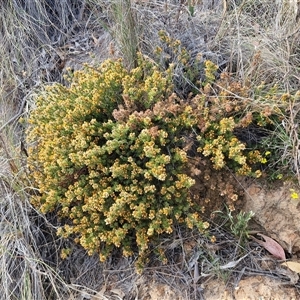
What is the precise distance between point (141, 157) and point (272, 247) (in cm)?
74

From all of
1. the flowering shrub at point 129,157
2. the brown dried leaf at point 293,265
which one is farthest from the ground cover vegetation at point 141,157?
the brown dried leaf at point 293,265

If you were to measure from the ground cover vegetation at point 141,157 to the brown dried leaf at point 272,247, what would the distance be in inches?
4.1

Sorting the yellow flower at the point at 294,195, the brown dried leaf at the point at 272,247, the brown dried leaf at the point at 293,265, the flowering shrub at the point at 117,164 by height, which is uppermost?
the flowering shrub at the point at 117,164

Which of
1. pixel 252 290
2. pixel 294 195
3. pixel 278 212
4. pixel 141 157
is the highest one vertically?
pixel 141 157

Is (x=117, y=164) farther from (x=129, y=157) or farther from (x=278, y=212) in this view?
(x=278, y=212)

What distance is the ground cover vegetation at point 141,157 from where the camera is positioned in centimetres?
204

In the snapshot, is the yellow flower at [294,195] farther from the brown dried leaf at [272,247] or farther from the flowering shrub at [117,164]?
the flowering shrub at [117,164]

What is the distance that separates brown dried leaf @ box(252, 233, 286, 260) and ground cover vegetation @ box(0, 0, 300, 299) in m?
0.10

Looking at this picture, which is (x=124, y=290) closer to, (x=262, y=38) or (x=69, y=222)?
(x=69, y=222)

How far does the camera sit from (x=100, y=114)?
2256mm

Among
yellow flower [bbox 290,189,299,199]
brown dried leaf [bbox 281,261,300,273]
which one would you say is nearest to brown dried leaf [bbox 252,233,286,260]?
brown dried leaf [bbox 281,261,300,273]

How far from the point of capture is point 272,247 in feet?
6.82

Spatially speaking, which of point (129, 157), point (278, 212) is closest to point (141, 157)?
point (129, 157)

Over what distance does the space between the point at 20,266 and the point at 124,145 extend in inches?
31.7
